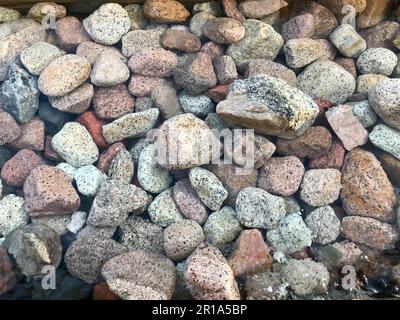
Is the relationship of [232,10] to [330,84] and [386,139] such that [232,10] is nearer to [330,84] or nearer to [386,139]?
[330,84]

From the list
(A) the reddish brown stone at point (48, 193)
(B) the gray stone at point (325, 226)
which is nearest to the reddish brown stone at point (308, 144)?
(B) the gray stone at point (325, 226)

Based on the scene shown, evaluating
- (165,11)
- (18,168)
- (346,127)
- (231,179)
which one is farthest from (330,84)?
(18,168)

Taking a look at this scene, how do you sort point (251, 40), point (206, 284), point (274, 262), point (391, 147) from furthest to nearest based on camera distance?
point (251, 40), point (391, 147), point (274, 262), point (206, 284)

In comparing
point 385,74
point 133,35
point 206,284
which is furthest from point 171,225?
point 385,74

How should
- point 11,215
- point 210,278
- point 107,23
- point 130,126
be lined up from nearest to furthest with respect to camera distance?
1. point 210,278
2. point 11,215
3. point 130,126
4. point 107,23

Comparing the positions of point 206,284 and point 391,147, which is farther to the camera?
point 391,147

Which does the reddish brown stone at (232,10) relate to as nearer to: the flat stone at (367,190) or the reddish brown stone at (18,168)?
the flat stone at (367,190)

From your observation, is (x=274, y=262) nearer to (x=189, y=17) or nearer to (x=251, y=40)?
(x=251, y=40)
